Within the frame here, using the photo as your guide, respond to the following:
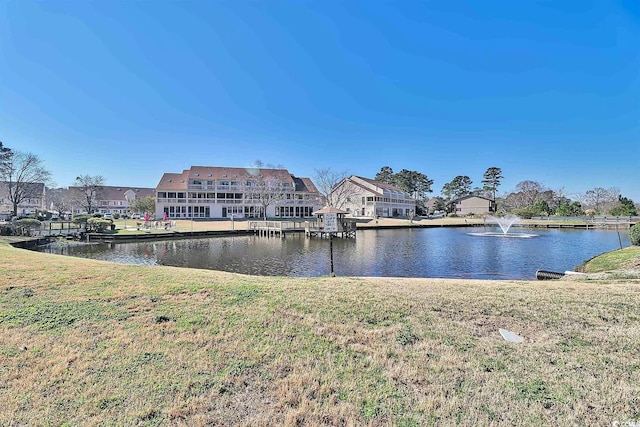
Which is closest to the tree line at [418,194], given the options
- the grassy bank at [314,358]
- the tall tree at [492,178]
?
the tall tree at [492,178]

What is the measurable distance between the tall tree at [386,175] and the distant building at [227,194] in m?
29.6

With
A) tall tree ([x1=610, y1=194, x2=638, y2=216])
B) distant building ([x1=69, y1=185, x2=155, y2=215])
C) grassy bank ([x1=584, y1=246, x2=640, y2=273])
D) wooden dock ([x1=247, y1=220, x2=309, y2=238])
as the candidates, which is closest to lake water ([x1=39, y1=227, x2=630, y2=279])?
grassy bank ([x1=584, y1=246, x2=640, y2=273])

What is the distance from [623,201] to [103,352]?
245ft

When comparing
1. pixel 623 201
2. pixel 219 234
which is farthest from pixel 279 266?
pixel 623 201

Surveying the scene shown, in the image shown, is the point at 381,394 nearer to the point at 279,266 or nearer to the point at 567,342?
the point at 567,342

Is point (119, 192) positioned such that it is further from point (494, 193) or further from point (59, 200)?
point (494, 193)

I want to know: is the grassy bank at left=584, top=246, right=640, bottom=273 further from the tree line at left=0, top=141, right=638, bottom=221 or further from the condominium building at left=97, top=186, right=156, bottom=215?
the condominium building at left=97, top=186, right=156, bottom=215

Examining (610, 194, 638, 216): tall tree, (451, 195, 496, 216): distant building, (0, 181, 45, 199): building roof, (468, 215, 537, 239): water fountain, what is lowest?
(468, 215, 537, 239): water fountain

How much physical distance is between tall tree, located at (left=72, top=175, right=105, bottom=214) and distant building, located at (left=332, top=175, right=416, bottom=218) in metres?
44.3

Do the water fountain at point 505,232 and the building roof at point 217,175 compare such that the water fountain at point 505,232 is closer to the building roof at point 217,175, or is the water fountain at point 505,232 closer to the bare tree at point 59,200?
the building roof at point 217,175

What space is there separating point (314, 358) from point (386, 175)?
77112 mm

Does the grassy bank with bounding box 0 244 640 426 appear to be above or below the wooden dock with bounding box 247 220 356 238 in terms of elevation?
below

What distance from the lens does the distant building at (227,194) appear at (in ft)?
156

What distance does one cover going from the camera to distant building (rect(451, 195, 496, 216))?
69.8m
